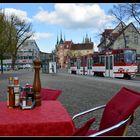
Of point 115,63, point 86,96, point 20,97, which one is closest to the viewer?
point 20,97

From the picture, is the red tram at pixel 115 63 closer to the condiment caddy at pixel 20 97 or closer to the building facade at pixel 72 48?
the condiment caddy at pixel 20 97

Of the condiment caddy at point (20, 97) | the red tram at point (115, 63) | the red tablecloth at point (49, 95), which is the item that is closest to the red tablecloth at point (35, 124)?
the condiment caddy at point (20, 97)

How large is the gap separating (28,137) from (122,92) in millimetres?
1537

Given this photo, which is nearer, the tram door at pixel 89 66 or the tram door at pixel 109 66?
the tram door at pixel 109 66

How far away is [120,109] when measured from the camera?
404cm

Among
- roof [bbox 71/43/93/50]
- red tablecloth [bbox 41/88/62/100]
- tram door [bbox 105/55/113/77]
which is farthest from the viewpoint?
roof [bbox 71/43/93/50]

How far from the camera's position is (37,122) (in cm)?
359

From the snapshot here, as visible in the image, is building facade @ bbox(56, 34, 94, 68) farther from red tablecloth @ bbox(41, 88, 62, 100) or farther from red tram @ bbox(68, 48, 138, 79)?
red tablecloth @ bbox(41, 88, 62, 100)

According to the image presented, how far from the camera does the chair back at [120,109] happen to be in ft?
12.2

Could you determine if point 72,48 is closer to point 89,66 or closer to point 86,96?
point 89,66

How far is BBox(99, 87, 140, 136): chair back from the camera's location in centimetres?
371

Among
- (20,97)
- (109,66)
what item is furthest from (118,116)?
(109,66)

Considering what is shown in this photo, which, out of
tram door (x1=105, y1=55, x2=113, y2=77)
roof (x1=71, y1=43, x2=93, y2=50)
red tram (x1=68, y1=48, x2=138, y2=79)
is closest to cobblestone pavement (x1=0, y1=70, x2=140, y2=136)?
red tram (x1=68, y1=48, x2=138, y2=79)

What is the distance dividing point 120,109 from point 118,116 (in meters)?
0.11
